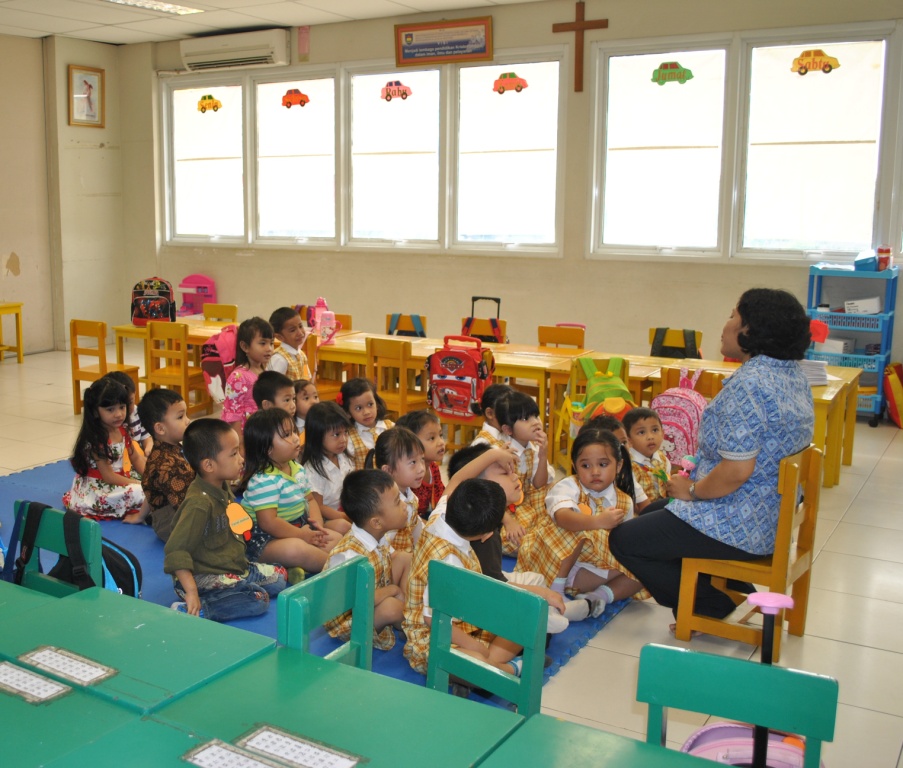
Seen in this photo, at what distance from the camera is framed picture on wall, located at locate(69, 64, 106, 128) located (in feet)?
30.9

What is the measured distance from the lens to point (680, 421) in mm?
4316

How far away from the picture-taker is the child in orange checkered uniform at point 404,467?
11.1 ft

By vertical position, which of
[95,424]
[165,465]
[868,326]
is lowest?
[165,465]

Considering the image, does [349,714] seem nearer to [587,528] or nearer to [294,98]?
[587,528]

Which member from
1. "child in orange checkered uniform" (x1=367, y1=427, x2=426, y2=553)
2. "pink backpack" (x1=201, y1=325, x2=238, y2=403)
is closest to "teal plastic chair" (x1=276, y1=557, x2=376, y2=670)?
"child in orange checkered uniform" (x1=367, y1=427, x2=426, y2=553)

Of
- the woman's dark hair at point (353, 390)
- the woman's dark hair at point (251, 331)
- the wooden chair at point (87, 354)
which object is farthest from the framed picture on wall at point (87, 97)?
the woman's dark hair at point (353, 390)

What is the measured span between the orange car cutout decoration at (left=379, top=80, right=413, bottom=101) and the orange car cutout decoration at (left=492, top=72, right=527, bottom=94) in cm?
88

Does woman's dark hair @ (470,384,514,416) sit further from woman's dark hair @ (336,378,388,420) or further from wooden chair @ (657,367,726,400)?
wooden chair @ (657,367,726,400)

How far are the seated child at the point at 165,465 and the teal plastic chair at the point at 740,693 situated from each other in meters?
2.58

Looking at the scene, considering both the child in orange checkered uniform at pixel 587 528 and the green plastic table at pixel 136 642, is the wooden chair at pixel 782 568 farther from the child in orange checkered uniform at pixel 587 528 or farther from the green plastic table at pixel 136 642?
the green plastic table at pixel 136 642

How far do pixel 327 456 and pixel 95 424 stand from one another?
1101 millimetres

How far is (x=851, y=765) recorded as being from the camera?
2.46 m

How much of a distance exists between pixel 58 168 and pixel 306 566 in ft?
23.9

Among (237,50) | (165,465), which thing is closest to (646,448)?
(165,465)
